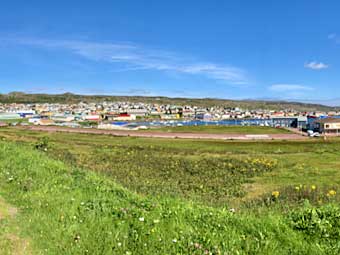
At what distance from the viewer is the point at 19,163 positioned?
12.7 meters

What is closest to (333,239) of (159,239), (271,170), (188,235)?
(188,235)

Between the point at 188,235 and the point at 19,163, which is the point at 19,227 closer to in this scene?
the point at 188,235

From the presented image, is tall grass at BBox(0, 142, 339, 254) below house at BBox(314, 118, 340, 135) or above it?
above

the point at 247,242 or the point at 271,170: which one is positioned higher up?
the point at 247,242

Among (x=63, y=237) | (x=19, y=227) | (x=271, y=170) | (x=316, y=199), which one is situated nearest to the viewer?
(x=63, y=237)

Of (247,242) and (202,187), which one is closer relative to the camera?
(247,242)

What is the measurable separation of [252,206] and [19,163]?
8.38m

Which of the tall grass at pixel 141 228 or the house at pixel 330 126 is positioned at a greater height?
the tall grass at pixel 141 228

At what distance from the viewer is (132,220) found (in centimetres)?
646

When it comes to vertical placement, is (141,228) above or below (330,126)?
above

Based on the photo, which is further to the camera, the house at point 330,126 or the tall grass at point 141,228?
the house at point 330,126

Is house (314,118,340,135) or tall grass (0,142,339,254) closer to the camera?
tall grass (0,142,339,254)

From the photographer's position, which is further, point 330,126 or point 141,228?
point 330,126

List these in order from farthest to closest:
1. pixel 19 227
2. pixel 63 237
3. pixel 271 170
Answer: pixel 271 170, pixel 19 227, pixel 63 237
